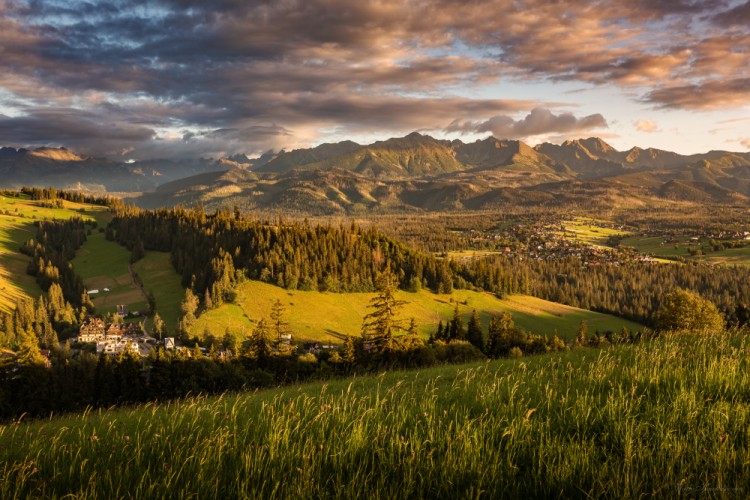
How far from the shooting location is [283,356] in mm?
69062

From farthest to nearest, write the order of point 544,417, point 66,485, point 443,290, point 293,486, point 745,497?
point 443,290 < point 544,417 < point 66,485 < point 293,486 < point 745,497

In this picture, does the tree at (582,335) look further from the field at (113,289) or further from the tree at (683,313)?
the field at (113,289)

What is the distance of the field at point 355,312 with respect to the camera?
137 m

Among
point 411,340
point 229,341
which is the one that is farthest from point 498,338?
point 229,341

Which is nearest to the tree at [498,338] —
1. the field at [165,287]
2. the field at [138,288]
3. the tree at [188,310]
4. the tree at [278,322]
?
the tree at [278,322]

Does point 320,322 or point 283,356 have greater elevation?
point 283,356

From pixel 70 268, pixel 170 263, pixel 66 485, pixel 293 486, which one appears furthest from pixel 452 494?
pixel 70 268

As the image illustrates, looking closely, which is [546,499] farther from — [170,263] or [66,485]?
[170,263]

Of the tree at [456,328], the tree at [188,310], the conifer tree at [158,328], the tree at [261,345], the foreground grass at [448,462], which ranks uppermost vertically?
the foreground grass at [448,462]

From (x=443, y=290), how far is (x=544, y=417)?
183 metres

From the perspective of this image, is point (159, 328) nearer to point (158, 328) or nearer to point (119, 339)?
point (158, 328)

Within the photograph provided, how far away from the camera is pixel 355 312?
520 feet

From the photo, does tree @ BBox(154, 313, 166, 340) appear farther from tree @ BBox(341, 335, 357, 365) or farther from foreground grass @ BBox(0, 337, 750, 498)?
foreground grass @ BBox(0, 337, 750, 498)

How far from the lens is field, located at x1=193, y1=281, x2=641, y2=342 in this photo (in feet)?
449
